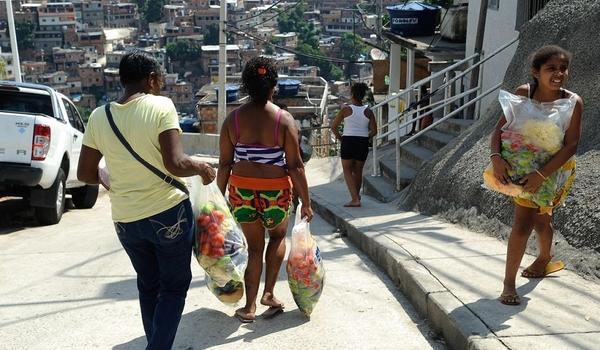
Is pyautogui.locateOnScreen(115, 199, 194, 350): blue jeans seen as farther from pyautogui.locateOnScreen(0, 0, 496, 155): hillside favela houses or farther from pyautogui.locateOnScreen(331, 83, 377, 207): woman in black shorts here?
pyautogui.locateOnScreen(0, 0, 496, 155): hillside favela houses

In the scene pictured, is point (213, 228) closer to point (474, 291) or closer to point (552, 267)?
point (474, 291)

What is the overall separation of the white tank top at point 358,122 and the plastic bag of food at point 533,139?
15.6 ft

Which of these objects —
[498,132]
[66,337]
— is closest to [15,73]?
[66,337]

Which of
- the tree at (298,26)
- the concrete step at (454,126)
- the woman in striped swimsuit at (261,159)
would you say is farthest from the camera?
the tree at (298,26)

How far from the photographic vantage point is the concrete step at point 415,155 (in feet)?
34.1

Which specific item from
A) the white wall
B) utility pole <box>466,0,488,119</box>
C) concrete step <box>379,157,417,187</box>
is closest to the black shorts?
concrete step <box>379,157,417,187</box>

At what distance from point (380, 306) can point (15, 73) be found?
1583 cm

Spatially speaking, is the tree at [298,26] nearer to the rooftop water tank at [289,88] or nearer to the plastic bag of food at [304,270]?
the rooftop water tank at [289,88]

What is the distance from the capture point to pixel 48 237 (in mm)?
8523

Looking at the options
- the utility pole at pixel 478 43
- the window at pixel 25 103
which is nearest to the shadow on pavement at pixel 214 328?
the window at pixel 25 103

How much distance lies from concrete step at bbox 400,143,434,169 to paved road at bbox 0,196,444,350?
3652 millimetres

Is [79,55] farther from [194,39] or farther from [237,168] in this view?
[237,168]

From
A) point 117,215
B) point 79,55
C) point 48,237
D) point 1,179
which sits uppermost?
point 117,215

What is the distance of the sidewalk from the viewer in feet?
12.1
